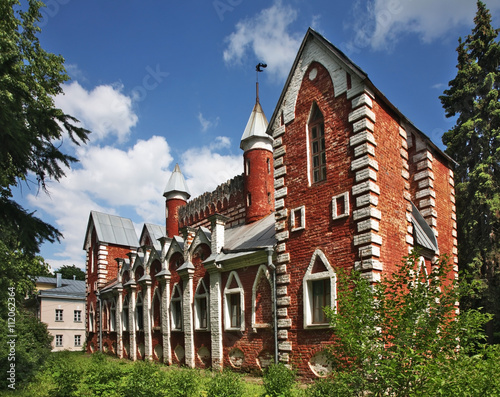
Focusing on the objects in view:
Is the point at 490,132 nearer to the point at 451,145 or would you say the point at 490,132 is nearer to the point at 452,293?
the point at 451,145

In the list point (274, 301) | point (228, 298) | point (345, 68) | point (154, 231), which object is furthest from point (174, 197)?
point (345, 68)

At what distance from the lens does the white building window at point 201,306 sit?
19500 millimetres

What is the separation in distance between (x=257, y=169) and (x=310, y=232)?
1126 centimetres

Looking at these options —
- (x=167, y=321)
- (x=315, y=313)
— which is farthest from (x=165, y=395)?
(x=167, y=321)

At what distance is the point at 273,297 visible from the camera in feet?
49.4

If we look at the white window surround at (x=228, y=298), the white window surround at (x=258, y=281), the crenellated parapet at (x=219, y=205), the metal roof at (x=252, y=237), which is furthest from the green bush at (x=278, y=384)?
the crenellated parapet at (x=219, y=205)

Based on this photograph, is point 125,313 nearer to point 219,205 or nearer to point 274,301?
point 219,205

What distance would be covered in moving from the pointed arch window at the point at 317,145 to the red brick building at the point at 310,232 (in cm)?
5

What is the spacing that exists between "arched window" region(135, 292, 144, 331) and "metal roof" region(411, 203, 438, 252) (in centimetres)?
1616

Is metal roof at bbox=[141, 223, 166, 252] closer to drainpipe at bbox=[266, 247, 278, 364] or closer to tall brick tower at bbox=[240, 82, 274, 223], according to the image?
tall brick tower at bbox=[240, 82, 274, 223]

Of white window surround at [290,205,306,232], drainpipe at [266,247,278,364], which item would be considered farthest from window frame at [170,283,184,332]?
white window surround at [290,205,306,232]

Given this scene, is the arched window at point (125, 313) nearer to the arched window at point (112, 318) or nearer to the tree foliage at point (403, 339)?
the arched window at point (112, 318)

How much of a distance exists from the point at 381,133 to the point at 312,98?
2.60 metres

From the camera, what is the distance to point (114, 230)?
35.8 meters
